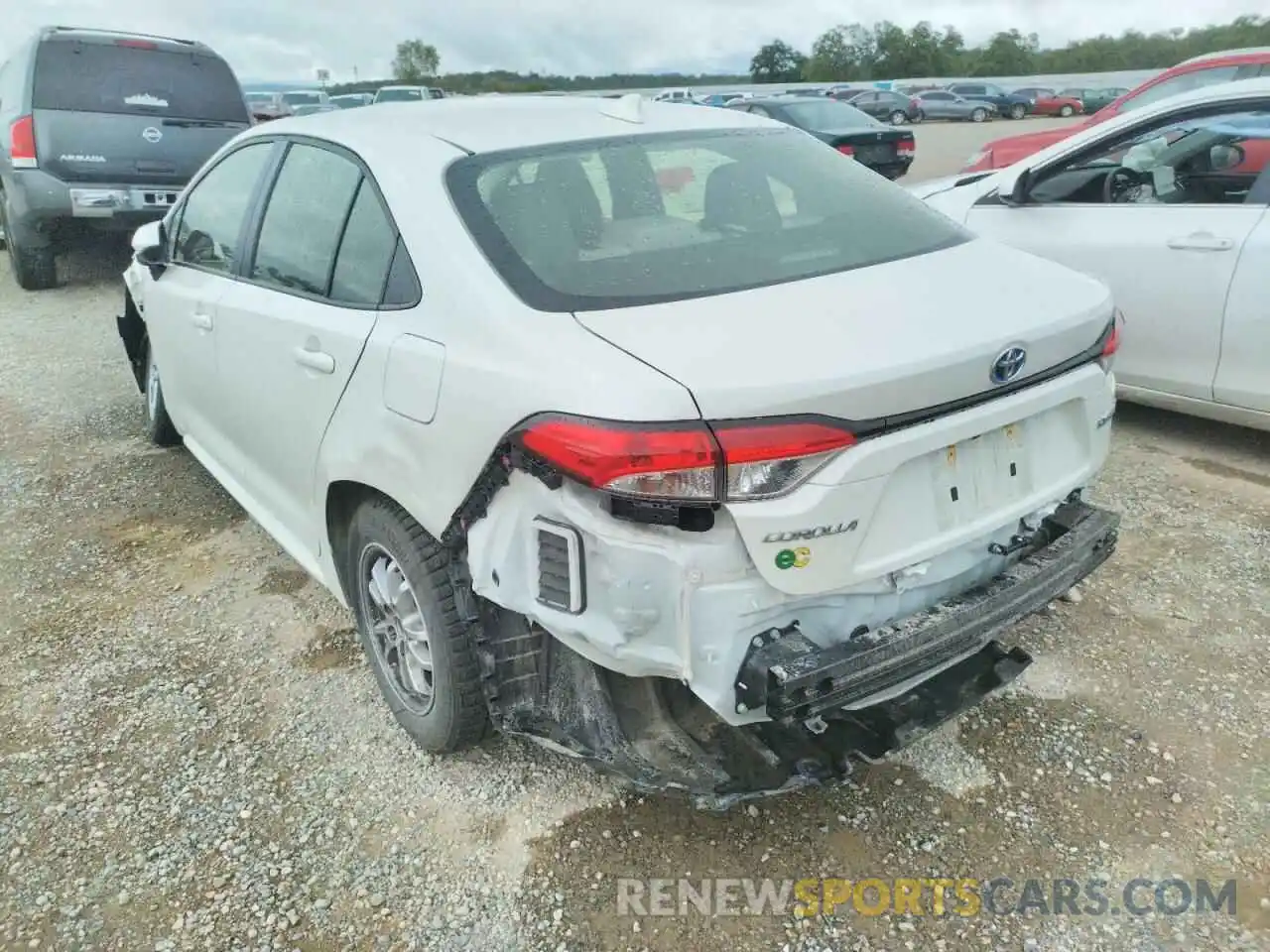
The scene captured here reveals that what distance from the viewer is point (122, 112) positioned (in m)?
7.97

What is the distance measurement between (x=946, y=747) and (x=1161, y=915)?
2.10ft

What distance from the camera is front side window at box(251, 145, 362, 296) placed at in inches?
107

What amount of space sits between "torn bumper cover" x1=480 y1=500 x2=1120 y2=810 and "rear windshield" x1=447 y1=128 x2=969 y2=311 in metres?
0.80

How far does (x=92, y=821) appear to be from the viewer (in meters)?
2.49

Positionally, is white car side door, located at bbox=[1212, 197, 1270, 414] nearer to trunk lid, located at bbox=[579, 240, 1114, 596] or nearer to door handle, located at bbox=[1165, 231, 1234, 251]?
door handle, located at bbox=[1165, 231, 1234, 251]

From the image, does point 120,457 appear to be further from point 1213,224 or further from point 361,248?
point 1213,224

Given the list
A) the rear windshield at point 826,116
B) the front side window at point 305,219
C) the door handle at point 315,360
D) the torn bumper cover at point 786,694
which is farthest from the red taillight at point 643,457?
the rear windshield at point 826,116

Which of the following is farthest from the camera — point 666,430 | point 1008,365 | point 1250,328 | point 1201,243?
point 1201,243

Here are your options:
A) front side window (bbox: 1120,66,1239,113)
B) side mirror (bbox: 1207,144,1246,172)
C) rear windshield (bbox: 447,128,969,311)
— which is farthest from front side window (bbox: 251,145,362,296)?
front side window (bbox: 1120,66,1239,113)

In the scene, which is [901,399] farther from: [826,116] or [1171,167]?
[826,116]

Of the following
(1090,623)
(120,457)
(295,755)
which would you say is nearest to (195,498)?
(120,457)

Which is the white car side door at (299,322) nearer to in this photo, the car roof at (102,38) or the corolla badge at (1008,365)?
the corolla badge at (1008,365)

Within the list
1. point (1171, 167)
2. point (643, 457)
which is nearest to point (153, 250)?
point (643, 457)

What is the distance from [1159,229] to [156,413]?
474cm
